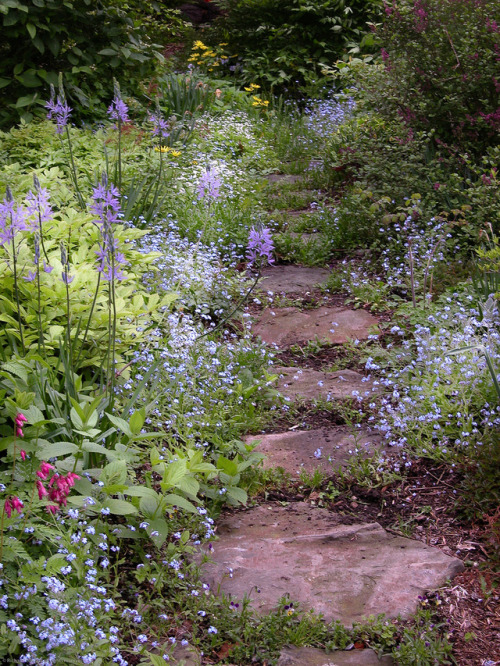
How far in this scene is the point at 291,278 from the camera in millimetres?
5387

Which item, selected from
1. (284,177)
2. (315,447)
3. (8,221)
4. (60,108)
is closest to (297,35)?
(284,177)

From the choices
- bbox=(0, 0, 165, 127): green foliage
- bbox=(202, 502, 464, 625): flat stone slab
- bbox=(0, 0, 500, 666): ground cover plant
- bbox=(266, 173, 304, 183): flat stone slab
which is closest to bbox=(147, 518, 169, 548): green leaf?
bbox=(0, 0, 500, 666): ground cover plant

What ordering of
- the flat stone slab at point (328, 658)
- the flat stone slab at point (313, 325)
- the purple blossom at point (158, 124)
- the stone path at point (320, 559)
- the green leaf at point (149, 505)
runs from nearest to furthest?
the flat stone slab at point (328, 658) < the stone path at point (320, 559) < the green leaf at point (149, 505) < the flat stone slab at point (313, 325) < the purple blossom at point (158, 124)

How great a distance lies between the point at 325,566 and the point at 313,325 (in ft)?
7.74

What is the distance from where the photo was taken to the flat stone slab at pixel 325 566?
236 centimetres

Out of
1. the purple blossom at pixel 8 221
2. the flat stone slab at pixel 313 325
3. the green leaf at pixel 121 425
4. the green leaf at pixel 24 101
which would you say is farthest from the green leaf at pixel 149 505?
the green leaf at pixel 24 101

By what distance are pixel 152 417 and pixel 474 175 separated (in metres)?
3.63

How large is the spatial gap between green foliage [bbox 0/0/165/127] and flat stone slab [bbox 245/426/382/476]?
478 centimetres

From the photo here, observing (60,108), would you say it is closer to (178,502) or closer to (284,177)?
(178,502)

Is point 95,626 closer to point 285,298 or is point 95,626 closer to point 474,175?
point 285,298

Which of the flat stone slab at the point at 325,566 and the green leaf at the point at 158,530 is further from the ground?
the green leaf at the point at 158,530

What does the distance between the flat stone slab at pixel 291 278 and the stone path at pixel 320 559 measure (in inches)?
75.6

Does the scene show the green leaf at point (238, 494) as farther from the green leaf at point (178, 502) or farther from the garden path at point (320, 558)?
the green leaf at point (178, 502)

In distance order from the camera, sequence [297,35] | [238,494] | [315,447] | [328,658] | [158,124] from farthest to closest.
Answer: [297,35] → [158,124] → [315,447] → [238,494] → [328,658]
